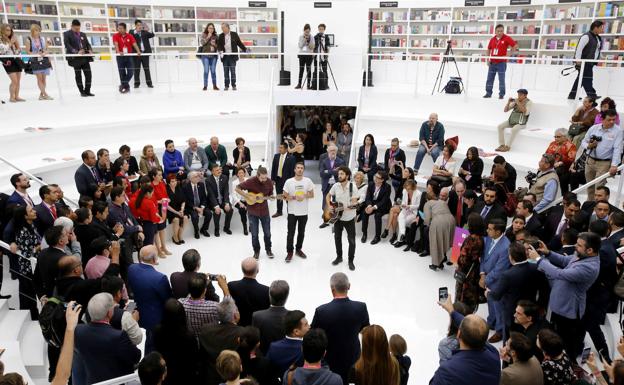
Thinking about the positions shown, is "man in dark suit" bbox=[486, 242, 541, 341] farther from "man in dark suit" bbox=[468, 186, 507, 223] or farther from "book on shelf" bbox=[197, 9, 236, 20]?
"book on shelf" bbox=[197, 9, 236, 20]

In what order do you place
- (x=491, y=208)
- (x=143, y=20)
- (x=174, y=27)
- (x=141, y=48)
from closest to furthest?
1. (x=491, y=208)
2. (x=141, y=48)
3. (x=143, y=20)
4. (x=174, y=27)

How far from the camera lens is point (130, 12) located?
462 inches

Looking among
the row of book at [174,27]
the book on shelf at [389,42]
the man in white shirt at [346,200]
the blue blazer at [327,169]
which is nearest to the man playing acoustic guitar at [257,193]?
the man in white shirt at [346,200]

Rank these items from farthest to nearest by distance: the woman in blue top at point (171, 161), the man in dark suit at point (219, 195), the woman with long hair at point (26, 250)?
the woman in blue top at point (171, 161) → the man in dark suit at point (219, 195) → the woman with long hair at point (26, 250)

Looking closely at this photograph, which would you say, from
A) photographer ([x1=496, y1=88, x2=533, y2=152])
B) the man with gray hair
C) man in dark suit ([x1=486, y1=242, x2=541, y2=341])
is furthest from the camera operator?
the man with gray hair

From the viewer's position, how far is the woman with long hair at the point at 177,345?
3.09 m

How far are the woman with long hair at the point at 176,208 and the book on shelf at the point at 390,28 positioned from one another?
7.75m

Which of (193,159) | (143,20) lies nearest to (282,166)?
(193,159)

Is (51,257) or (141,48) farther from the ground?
(141,48)

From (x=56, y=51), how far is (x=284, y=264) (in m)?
8.38

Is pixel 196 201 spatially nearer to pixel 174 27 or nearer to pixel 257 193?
pixel 257 193

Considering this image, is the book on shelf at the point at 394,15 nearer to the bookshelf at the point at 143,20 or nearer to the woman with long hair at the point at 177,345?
the bookshelf at the point at 143,20

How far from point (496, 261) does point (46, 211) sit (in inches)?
178

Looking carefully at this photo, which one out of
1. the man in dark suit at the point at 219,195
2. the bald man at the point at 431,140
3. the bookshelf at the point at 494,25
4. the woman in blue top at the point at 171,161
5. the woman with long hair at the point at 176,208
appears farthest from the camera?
the bookshelf at the point at 494,25
